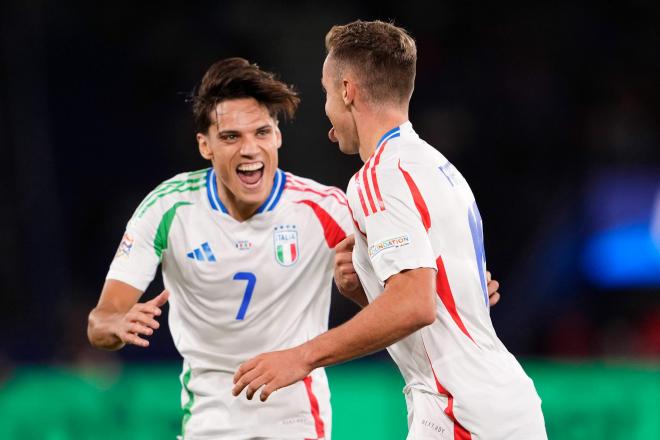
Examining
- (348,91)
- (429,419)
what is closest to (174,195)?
(348,91)

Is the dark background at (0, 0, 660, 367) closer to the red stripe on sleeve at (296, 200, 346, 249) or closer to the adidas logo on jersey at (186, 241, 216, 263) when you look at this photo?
the adidas logo on jersey at (186, 241, 216, 263)

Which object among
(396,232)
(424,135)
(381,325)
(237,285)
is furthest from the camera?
(424,135)

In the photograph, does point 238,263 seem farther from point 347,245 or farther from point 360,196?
point 360,196

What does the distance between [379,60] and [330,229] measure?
47.6 inches

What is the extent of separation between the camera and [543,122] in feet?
38.8

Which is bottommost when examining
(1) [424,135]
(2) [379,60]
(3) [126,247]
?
(3) [126,247]

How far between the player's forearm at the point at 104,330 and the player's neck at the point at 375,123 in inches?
49.3

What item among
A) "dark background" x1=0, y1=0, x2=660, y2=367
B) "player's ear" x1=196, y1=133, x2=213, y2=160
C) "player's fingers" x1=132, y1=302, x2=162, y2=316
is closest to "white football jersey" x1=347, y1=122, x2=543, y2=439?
"player's fingers" x1=132, y1=302, x2=162, y2=316

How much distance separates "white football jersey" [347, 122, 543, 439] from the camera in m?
3.10

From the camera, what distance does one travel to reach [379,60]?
336cm

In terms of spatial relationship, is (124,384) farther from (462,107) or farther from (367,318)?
(462,107)

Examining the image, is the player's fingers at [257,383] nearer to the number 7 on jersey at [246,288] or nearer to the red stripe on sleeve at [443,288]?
the red stripe on sleeve at [443,288]

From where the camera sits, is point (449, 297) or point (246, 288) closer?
point (449, 297)

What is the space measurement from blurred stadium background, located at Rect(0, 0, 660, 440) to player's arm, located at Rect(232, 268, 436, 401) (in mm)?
6005
